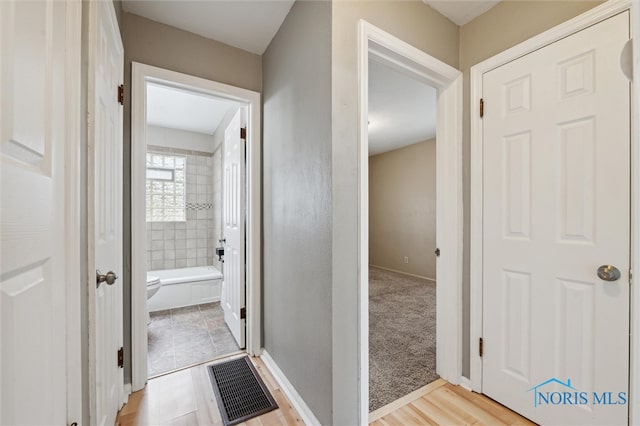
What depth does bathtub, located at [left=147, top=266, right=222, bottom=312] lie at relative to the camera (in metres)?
3.15

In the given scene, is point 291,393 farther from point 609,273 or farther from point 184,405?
point 609,273

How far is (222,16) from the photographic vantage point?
5.71 ft

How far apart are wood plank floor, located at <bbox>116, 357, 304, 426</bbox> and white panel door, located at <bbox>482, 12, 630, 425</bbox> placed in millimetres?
1311

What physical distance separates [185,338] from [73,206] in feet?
6.70

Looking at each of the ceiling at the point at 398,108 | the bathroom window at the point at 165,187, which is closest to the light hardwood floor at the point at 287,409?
the ceiling at the point at 398,108

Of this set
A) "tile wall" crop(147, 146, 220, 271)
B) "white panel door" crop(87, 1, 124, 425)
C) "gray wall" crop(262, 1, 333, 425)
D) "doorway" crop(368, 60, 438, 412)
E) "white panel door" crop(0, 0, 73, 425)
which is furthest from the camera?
"tile wall" crop(147, 146, 220, 271)

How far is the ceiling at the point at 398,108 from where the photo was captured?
2.68m

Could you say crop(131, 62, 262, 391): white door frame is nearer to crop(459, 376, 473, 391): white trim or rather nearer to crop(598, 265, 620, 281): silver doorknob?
crop(459, 376, 473, 391): white trim

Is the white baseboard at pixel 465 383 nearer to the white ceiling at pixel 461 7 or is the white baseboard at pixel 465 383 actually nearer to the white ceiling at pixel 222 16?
the white ceiling at pixel 461 7

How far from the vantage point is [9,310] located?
1.67ft

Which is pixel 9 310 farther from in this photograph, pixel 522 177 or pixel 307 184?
pixel 522 177

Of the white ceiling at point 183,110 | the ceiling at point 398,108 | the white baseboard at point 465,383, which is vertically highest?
the ceiling at point 398,108

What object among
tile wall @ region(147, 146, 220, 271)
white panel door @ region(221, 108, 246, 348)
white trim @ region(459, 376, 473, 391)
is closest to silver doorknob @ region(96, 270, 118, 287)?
white panel door @ region(221, 108, 246, 348)

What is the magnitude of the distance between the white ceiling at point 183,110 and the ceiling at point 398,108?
1.62 meters
